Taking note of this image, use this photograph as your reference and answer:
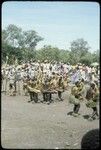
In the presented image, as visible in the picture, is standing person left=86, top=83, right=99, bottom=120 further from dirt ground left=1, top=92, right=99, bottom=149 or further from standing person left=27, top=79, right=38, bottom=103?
standing person left=27, top=79, right=38, bottom=103

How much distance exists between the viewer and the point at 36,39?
6341 centimetres

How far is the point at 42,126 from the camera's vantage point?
12727 mm

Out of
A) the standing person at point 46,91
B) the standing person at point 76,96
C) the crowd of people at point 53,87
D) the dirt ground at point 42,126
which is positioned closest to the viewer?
the dirt ground at point 42,126

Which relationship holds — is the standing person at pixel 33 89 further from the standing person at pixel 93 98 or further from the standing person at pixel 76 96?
the standing person at pixel 93 98

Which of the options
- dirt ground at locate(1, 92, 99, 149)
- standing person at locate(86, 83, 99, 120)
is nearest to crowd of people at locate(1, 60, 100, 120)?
standing person at locate(86, 83, 99, 120)

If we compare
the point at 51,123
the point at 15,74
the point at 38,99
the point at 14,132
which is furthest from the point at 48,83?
the point at 14,132

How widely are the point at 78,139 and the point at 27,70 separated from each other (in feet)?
38.2

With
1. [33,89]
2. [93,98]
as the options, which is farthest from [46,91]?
[93,98]

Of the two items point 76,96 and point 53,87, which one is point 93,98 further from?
point 53,87

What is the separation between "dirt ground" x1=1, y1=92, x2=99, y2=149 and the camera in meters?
10.4

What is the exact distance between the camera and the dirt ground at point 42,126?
10.4 meters

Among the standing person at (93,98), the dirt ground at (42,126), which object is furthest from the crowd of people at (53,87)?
the dirt ground at (42,126)

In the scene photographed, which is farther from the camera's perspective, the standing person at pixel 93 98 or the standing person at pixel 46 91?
the standing person at pixel 46 91

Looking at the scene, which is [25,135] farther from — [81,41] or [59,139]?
[81,41]
